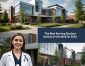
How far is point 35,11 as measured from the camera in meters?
4.46

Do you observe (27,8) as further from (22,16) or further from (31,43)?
(31,43)

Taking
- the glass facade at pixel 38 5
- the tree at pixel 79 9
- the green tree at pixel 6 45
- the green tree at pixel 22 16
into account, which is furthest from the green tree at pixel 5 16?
the tree at pixel 79 9

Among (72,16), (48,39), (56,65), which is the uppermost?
(72,16)

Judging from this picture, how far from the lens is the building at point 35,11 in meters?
4.40

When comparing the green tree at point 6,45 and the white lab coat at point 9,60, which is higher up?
the white lab coat at point 9,60

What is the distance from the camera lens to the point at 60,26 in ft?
14.4

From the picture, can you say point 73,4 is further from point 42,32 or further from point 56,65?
point 56,65

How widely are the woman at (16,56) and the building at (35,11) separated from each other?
2.62 meters

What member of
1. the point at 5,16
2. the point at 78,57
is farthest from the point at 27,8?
the point at 78,57

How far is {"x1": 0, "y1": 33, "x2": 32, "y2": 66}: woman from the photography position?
1742 mm

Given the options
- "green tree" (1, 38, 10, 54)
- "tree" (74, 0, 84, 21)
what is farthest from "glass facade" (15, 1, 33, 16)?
"tree" (74, 0, 84, 21)

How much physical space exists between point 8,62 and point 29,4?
9.04ft

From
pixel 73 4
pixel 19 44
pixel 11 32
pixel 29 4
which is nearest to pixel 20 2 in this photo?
pixel 29 4

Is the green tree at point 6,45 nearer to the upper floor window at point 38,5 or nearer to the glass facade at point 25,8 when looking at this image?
the glass facade at point 25,8
